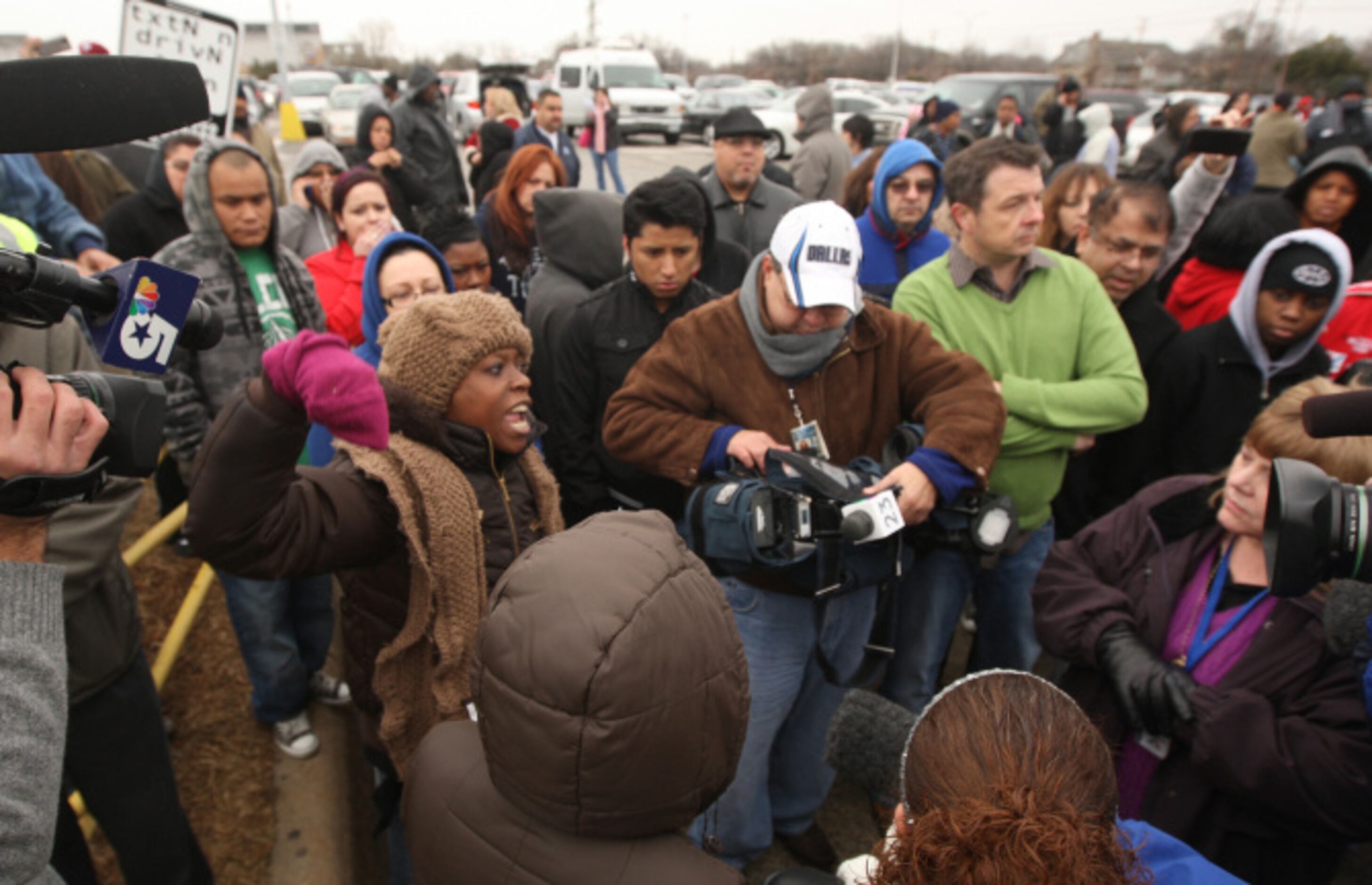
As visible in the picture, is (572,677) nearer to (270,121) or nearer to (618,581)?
(618,581)

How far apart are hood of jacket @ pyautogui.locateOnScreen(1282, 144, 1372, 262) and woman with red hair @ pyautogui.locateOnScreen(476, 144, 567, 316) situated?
12.4 ft

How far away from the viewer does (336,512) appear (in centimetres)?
164

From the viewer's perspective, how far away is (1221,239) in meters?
3.54

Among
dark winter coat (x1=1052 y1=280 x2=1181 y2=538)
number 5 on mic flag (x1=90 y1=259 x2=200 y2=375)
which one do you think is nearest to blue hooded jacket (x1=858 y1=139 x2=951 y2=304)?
dark winter coat (x1=1052 y1=280 x2=1181 y2=538)

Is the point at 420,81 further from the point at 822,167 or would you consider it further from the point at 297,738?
the point at 297,738

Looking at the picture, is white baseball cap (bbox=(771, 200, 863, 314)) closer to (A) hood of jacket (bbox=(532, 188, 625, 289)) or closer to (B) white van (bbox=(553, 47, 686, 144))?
(A) hood of jacket (bbox=(532, 188, 625, 289))

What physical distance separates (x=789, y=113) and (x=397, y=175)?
55.4 ft

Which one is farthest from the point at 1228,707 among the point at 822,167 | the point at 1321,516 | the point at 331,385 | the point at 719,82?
the point at 719,82

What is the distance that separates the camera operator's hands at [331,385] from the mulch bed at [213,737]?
68.0 inches

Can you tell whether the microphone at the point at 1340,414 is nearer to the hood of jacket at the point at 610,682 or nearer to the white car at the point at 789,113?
the hood of jacket at the point at 610,682

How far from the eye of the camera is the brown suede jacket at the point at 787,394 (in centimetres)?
217

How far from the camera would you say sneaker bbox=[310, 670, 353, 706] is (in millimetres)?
3062

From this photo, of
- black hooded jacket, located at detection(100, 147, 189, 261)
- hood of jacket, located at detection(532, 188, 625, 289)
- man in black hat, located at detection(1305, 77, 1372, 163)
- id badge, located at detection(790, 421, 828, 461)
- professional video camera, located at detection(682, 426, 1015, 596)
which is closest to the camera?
professional video camera, located at detection(682, 426, 1015, 596)

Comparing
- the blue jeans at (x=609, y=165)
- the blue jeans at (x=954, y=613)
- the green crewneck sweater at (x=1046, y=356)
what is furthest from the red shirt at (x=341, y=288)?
the blue jeans at (x=609, y=165)
